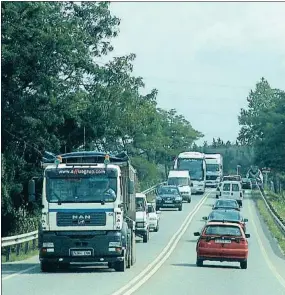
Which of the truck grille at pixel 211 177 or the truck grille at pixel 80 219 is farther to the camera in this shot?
the truck grille at pixel 211 177

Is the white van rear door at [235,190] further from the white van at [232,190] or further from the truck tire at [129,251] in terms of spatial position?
the truck tire at [129,251]

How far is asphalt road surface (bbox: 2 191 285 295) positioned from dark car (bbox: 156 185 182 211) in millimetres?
24028

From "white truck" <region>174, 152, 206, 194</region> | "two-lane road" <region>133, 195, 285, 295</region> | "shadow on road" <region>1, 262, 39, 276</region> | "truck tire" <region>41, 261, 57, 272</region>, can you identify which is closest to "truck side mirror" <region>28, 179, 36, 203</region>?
"truck tire" <region>41, 261, 57, 272</region>

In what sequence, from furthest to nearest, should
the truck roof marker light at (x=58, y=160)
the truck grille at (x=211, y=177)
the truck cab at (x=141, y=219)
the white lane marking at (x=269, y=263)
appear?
1. the truck grille at (x=211, y=177)
2. the truck cab at (x=141, y=219)
3. the white lane marking at (x=269, y=263)
4. the truck roof marker light at (x=58, y=160)

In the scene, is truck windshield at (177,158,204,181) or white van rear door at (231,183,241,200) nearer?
white van rear door at (231,183,241,200)

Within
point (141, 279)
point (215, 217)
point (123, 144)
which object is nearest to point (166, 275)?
point (141, 279)

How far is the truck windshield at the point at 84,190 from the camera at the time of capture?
1035 inches

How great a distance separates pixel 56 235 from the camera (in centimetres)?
2670

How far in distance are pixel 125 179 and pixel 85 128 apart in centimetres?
2453

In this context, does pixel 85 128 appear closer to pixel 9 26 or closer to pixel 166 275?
pixel 9 26

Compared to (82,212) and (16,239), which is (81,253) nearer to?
(82,212)

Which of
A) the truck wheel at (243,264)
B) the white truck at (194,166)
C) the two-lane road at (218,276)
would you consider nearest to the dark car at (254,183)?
the white truck at (194,166)

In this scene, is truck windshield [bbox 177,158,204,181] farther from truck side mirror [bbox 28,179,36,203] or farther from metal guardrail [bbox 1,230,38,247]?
truck side mirror [bbox 28,179,36,203]

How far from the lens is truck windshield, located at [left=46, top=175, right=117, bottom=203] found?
86.2ft
